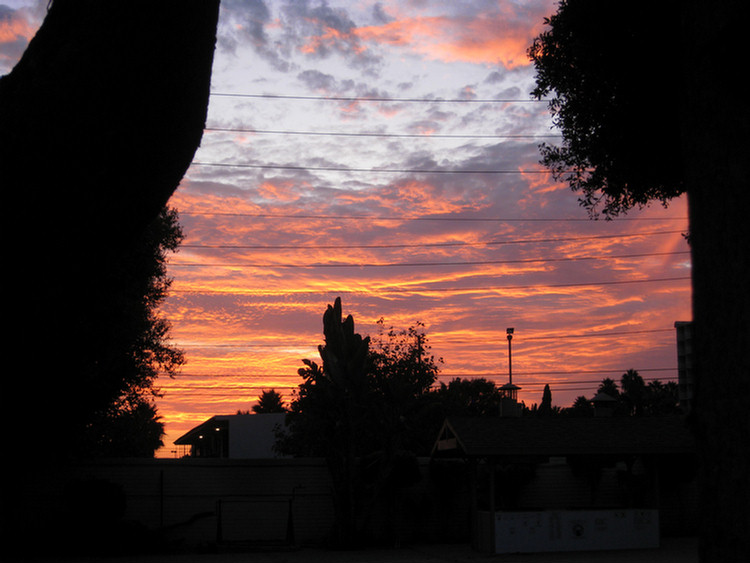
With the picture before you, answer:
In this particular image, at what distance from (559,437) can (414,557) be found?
18.4 feet

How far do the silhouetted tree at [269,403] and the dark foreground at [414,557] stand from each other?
86850 millimetres

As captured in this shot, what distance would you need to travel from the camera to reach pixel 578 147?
1082 centimetres

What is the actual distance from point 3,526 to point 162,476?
185 inches

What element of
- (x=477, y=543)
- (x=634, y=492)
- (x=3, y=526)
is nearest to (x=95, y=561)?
(x=3, y=526)

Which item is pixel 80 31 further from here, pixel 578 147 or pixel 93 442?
pixel 93 442

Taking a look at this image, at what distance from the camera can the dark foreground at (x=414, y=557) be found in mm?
20531

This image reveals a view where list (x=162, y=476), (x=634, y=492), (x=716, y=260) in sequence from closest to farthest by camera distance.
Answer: (x=716, y=260), (x=162, y=476), (x=634, y=492)

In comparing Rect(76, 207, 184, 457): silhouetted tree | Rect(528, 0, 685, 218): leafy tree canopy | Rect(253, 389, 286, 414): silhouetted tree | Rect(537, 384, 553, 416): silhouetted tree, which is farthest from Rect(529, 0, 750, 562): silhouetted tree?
Rect(253, 389, 286, 414): silhouetted tree

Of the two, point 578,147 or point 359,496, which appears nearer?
point 578,147

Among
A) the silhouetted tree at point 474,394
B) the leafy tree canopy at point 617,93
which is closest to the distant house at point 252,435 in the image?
the silhouetted tree at point 474,394

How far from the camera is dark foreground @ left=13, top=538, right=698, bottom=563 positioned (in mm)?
20531

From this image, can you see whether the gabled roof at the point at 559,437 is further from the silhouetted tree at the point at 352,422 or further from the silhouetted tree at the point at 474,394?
the silhouetted tree at the point at 474,394

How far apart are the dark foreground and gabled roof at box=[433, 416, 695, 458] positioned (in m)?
2.73

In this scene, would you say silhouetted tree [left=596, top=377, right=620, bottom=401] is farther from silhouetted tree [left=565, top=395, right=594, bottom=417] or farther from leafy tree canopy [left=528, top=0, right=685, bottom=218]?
leafy tree canopy [left=528, top=0, right=685, bottom=218]
